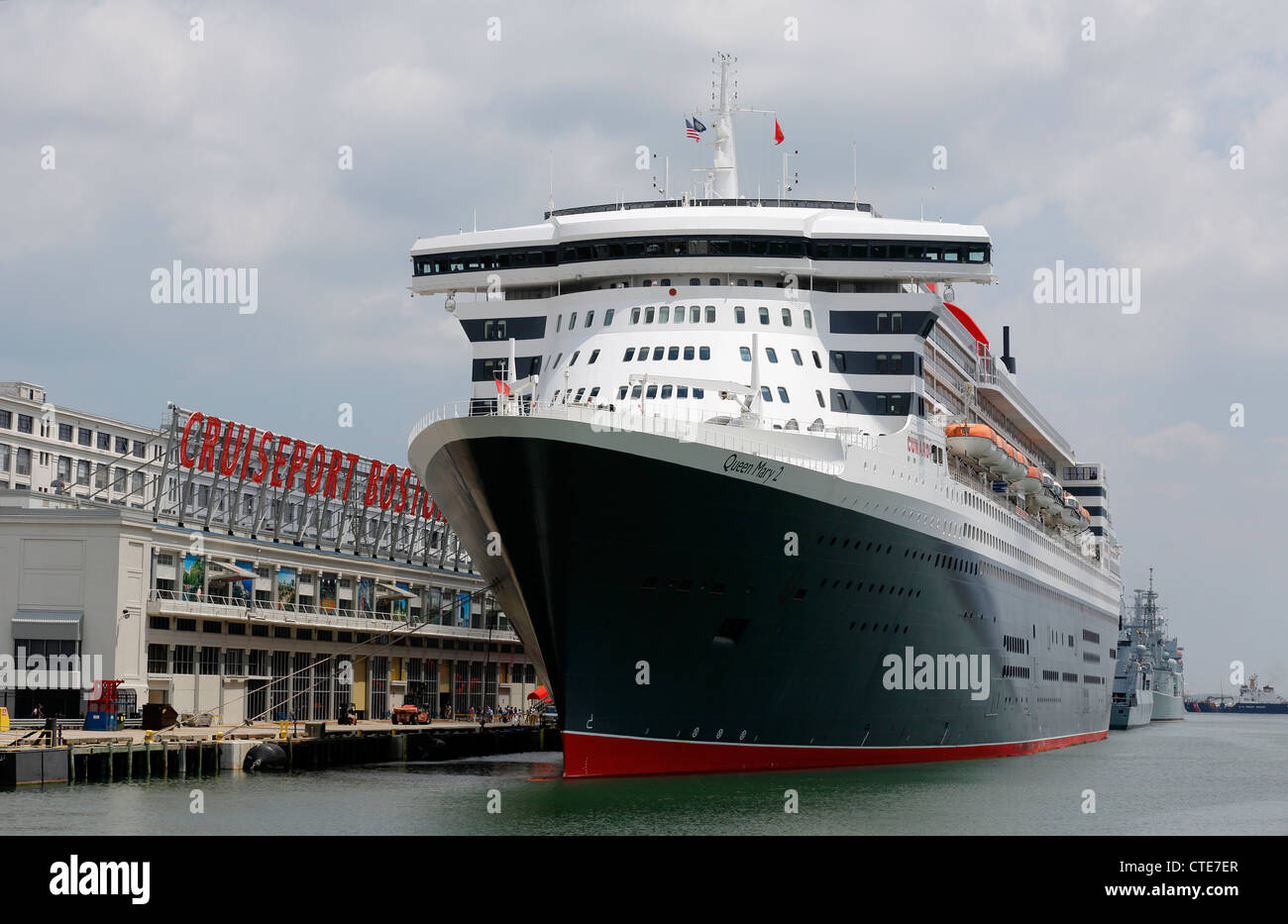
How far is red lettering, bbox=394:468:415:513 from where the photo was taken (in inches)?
2933

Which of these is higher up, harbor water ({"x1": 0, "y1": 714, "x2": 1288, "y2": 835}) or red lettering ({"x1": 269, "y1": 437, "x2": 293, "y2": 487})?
red lettering ({"x1": 269, "y1": 437, "x2": 293, "y2": 487})

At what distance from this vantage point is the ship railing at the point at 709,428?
32.8 metres

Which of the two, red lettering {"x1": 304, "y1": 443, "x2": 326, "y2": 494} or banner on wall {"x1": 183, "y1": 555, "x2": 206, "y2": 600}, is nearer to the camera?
banner on wall {"x1": 183, "y1": 555, "x2": 206, "y2": 600}

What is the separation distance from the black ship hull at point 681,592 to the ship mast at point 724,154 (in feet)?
46.4

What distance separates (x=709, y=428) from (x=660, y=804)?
8.17 m

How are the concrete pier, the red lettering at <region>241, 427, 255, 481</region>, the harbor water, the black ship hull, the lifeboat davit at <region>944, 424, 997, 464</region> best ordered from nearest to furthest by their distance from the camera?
the harbor water, the black ship hull, the concrete pier, the lifeboat davit at <region>944, 424, 997, 464</region>, the red lettering at <region>241, 427, 255, 481</region>

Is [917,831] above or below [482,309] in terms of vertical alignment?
below

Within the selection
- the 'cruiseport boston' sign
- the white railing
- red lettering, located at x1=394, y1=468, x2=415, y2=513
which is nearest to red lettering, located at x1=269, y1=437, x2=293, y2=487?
the 'cruiseport boston' sign

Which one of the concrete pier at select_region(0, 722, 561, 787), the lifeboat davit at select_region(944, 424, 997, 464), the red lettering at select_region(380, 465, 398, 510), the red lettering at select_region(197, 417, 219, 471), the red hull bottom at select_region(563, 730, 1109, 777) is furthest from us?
the red lettering at select_region(380, 465, 398, 510)

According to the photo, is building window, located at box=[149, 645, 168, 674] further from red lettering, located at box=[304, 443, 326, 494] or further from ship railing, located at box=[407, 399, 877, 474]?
ship railing, located at box=[407, 399, 877, 474]
